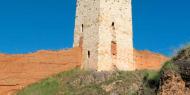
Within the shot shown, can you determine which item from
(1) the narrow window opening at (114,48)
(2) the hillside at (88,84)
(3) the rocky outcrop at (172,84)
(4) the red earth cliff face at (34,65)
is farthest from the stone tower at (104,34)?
(3) the rocky outcrop at (172,84)

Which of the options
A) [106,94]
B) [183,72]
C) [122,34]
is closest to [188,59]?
[183,72]

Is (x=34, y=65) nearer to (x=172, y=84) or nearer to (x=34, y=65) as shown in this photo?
(x=34, y=65)

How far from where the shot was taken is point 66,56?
3834 cm

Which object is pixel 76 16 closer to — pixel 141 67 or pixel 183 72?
pixel 141 67

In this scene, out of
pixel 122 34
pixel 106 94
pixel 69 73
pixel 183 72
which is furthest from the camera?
pixel 122 34

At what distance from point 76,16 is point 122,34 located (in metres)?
3.98

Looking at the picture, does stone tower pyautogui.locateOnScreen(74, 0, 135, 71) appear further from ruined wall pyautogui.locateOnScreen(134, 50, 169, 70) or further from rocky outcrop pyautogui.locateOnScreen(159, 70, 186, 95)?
rocky outcrop pyautogui.locateOnScreen(159, 70, 186, 95)

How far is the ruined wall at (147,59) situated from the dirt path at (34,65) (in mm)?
5900

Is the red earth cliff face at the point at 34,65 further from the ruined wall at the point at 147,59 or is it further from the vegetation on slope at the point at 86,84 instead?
the ruined wall at the point at 147,59

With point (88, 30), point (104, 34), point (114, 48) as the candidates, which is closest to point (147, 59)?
point (114, 48)

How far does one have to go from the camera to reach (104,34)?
38.6 m

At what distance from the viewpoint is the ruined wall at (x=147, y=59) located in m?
41.9

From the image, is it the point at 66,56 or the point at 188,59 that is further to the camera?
the point at 66,56

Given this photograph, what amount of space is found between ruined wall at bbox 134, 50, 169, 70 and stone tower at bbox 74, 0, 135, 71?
58.8 inches
